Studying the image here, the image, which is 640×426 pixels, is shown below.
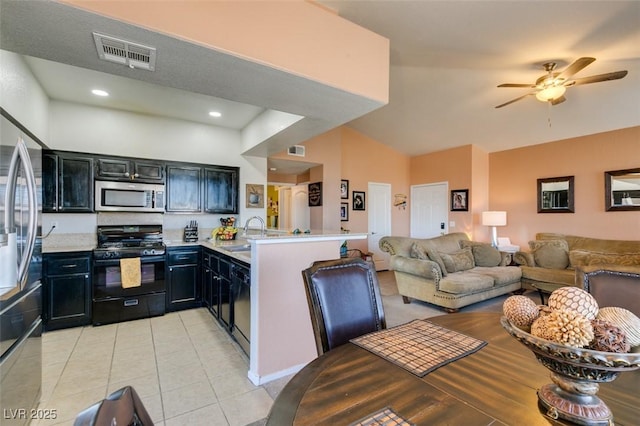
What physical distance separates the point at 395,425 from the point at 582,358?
1.54 feet

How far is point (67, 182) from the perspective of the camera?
3.44 m

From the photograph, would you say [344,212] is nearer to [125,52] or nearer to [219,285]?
[219,285]

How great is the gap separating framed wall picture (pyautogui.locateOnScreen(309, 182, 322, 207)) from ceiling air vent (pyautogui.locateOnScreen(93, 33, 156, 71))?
158 inches

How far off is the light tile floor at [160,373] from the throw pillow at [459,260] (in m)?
2.92

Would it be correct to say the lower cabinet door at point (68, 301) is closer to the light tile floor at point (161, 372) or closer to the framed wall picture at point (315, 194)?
the light tile floor at point (161, 372)

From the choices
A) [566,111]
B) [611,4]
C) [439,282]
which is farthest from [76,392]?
[566,111]

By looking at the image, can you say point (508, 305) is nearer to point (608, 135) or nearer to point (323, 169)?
point (323, 169)

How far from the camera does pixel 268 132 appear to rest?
356 cm

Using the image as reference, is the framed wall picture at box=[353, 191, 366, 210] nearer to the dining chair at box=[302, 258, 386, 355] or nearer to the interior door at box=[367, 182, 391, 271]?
the interior door at box=[367, 182, 391, 271]

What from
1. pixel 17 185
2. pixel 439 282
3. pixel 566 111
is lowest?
pixel 439 282

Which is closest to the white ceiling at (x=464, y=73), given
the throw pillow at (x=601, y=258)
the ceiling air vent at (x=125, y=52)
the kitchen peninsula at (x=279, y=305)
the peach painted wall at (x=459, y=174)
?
the ceiling air vent at (x=125, y=52)

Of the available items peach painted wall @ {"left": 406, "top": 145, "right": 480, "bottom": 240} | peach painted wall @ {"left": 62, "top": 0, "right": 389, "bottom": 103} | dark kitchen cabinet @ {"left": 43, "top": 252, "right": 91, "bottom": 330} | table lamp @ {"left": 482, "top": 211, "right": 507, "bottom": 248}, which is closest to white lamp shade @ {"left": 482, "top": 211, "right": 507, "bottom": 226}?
table lamp @ {"left": 482, "top": 211, "right": 507, "bottom": 248}

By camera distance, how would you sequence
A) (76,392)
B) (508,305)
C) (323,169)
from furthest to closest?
(323,169), (76,392), (508,305)

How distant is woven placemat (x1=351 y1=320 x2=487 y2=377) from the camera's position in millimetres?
1015
